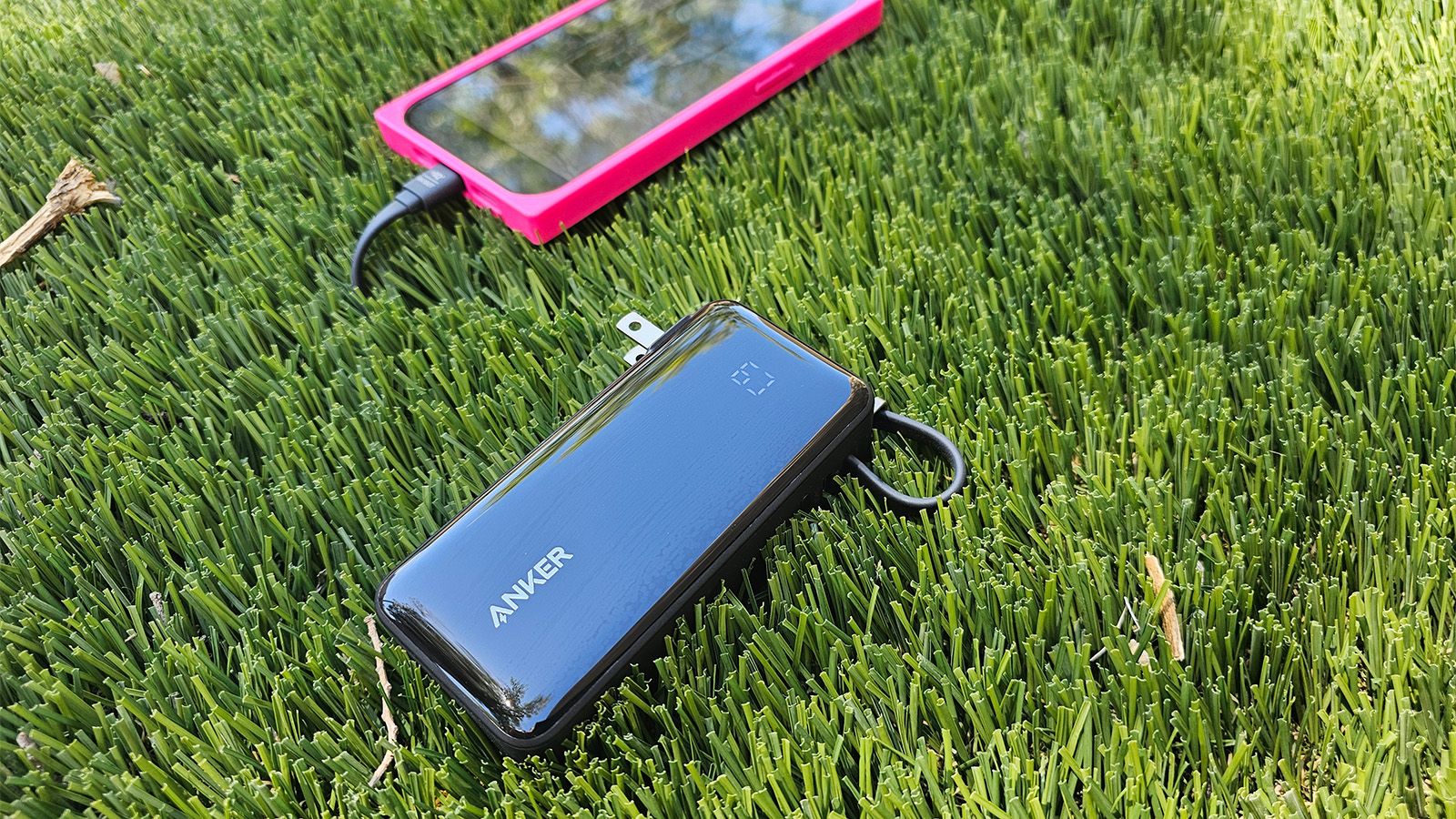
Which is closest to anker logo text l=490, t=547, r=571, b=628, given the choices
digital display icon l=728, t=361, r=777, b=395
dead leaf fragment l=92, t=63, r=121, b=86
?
digital display icon l=728, t=361, r=777, b=395

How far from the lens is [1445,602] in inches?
32.1

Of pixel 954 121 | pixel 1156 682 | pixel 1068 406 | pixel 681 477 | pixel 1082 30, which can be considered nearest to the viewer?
pixel 1156 682

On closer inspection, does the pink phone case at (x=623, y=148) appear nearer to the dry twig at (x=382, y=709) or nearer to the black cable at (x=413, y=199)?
the black cable at (x=413, y=199)

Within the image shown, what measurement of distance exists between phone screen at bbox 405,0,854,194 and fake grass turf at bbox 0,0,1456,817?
92 mm

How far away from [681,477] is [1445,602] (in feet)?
2.26

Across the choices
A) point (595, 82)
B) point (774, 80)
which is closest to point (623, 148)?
point (595, 82)

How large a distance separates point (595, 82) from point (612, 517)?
2.78 ft

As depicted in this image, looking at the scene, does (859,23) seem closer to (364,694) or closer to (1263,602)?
(1263,602)

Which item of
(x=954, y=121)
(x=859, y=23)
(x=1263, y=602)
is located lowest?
(x=1263, y=602)

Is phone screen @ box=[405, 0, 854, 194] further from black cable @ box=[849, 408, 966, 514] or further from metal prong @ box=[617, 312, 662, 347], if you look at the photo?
black cable @ box=[849, 408, 966, 514]

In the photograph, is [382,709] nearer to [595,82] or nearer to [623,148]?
[623,148]

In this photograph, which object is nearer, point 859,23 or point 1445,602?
point 1445,602

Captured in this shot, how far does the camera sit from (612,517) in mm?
870

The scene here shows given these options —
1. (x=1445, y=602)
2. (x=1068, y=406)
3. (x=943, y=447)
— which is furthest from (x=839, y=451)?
(x=1445, y=602)
